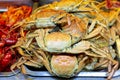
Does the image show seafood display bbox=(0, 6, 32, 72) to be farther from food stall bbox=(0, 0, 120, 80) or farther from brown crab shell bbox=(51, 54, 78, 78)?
brown crab shell bbox=(51, 54, 78, 78)

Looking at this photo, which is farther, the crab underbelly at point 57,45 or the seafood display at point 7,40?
the seafood display at point 7,40

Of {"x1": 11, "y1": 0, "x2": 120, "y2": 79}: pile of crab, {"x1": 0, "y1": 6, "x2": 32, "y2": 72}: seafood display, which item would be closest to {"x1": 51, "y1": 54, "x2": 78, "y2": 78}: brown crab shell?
{"x1": 11, "y1": 0, "x2": 120, "y2": 79}: pile of crab

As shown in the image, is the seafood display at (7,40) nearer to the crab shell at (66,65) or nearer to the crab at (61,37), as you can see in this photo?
the crab at (61,37)

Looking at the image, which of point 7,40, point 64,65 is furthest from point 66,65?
point 7,40

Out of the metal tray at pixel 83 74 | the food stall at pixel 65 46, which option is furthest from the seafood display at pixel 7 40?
the metal tray at pixel 83 74

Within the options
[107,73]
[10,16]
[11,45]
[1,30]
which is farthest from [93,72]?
[10,16]

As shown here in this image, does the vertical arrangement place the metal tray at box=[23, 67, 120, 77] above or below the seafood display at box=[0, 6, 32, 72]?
below

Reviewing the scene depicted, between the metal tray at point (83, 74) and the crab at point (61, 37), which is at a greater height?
the crab at point (61, 37)

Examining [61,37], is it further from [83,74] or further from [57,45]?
[83,74]
